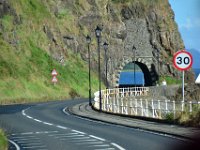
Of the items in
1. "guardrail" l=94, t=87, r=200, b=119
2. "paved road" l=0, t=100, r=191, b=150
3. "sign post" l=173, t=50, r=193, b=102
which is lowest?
"paved road" l=0, t=100, r=191, b=150

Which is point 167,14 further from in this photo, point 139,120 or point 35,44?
point 139,120

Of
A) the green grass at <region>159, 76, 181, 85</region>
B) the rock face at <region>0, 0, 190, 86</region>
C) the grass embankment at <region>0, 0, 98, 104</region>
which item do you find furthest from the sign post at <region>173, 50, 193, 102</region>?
the green grass at <region>159, 76, 181, 85</region>

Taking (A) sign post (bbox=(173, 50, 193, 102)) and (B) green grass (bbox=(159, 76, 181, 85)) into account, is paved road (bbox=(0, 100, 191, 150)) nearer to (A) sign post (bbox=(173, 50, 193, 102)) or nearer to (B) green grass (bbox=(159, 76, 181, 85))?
(A) sign post (bbox=(173, 50, 193, 102))

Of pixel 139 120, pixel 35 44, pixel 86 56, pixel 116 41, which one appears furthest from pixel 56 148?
pixel 116 41

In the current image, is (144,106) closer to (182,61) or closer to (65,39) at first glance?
(182,61)

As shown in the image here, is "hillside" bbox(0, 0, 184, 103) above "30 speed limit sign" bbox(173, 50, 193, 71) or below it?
above

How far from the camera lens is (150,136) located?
20.5 meters

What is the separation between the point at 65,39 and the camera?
9412 centimetres

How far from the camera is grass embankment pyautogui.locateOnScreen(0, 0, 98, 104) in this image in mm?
70375

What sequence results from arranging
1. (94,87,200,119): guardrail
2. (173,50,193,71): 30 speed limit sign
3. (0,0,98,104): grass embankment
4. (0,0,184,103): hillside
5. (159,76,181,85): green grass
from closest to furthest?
(173,50,193,71): 30 speed limit sign < (94,87,200,119): guardrail < (0,0,98,104): grass embankment < (0,0,184,103): hillside < (159,76,181,85): green grass

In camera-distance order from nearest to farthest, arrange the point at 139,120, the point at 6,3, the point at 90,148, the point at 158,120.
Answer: the point at 90,148 → the point at 158,120 → the point at 139,120 → the point at 6,3

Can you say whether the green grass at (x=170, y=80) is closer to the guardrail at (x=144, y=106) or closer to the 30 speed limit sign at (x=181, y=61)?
the guardrail at (x=144, y=106)

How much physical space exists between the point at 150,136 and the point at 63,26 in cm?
7648

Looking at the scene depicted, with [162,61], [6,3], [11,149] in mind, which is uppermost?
[6,3]
